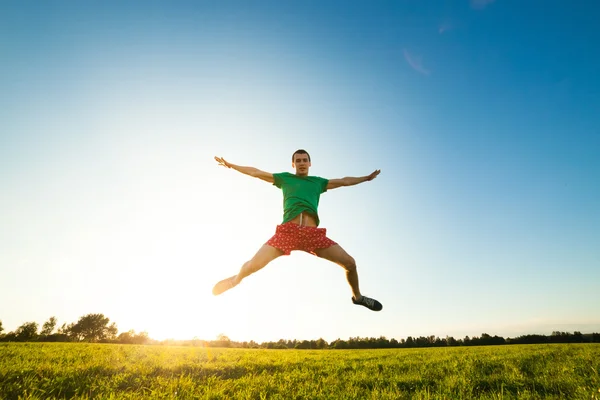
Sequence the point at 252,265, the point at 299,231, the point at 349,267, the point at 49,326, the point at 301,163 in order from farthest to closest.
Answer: the point at 49,326 < the point at 301,163 < the point at 349,267 < the point at 299,231 < the point at 252,265

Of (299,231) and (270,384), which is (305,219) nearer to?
(299,231)

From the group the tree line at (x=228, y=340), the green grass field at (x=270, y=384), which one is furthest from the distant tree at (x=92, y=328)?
the green grass field at (x=270, y=384)

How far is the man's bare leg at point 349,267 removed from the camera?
16.4ft

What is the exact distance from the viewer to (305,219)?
5.16 m

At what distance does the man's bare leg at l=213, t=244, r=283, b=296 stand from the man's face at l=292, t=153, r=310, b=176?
1.71 m

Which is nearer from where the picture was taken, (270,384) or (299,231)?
(299,231)

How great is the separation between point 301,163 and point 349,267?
2148mm

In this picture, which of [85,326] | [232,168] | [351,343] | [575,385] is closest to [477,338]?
[351,343]

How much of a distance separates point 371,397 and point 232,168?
4247 millimetres

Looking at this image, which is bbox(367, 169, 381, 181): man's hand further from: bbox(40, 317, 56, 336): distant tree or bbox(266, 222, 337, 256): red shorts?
bbox(40, 317, 56, 336): distant tree

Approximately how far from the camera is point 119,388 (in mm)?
4820

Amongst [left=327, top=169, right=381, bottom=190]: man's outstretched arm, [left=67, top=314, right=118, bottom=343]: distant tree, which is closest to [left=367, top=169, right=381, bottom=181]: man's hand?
[left=327, top=169, right=381, bottom=190]: man's outstretched arm

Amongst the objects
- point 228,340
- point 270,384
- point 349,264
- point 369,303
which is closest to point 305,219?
point 349,264

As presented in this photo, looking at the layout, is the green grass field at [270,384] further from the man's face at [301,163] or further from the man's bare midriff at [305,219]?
the man's face at [301,163]
